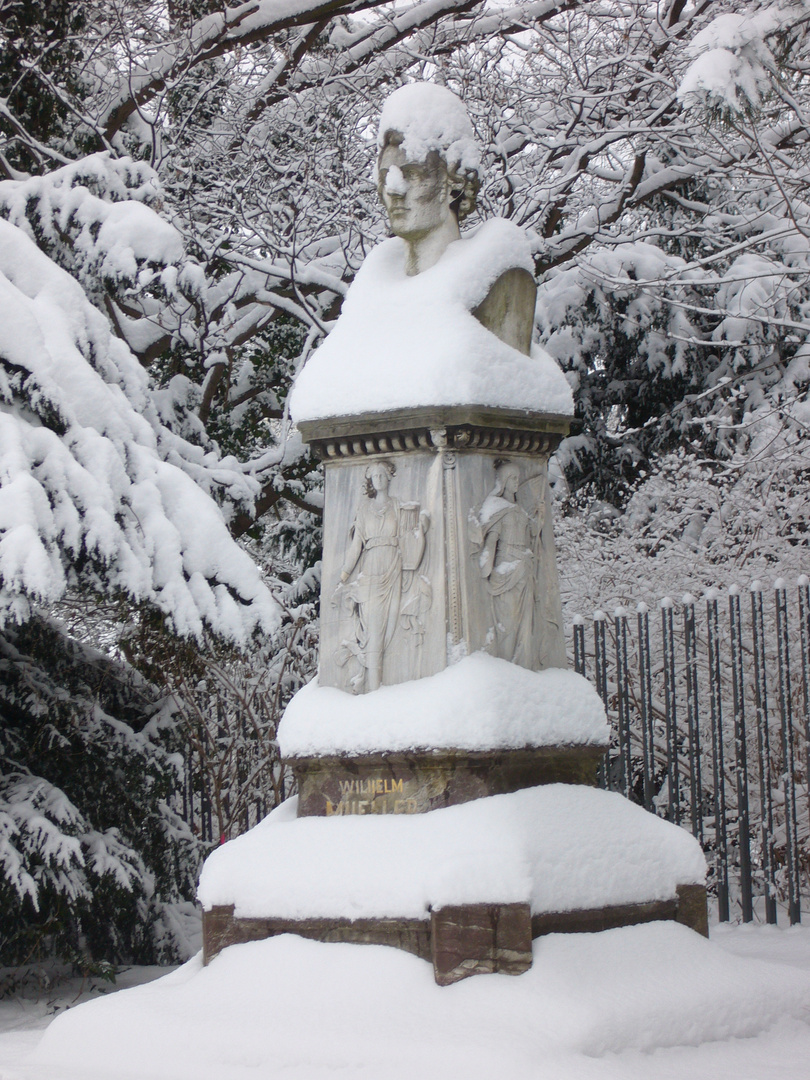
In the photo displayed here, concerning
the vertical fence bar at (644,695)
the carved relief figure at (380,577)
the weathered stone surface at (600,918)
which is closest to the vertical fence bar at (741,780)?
the vertical fence bar at (644,695)

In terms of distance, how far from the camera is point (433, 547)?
17.6 feet

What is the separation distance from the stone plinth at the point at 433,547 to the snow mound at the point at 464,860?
27.5 inches

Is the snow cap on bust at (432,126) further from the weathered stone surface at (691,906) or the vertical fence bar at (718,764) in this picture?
the weathered stone surface at (691,906)

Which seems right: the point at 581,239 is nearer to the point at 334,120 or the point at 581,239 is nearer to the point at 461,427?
the point at 334,120

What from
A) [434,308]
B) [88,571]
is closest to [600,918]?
[434,308]

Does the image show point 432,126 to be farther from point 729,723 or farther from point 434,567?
point 729,723

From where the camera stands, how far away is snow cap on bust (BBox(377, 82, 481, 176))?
572 cm

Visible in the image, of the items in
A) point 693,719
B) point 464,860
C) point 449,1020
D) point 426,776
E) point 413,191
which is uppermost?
point 413,191

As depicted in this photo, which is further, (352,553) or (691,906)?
(352,553)

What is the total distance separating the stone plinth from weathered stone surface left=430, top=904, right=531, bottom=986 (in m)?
1.15

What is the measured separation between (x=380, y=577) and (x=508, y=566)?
58cm

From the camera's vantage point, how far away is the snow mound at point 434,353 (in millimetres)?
5352

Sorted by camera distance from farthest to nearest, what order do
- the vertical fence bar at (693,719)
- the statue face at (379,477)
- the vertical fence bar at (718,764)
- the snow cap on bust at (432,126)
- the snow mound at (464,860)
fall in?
the vertical fence bar at (693,719)
the vertical fence bar at (718,764)
the snow cap on bust at (432,126)
the statue face at (379,477)
the snow mound at (464,860)

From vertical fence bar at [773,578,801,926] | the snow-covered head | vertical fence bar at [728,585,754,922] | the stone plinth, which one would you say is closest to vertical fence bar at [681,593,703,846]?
vertical fence bar at [728,585,754,922]
